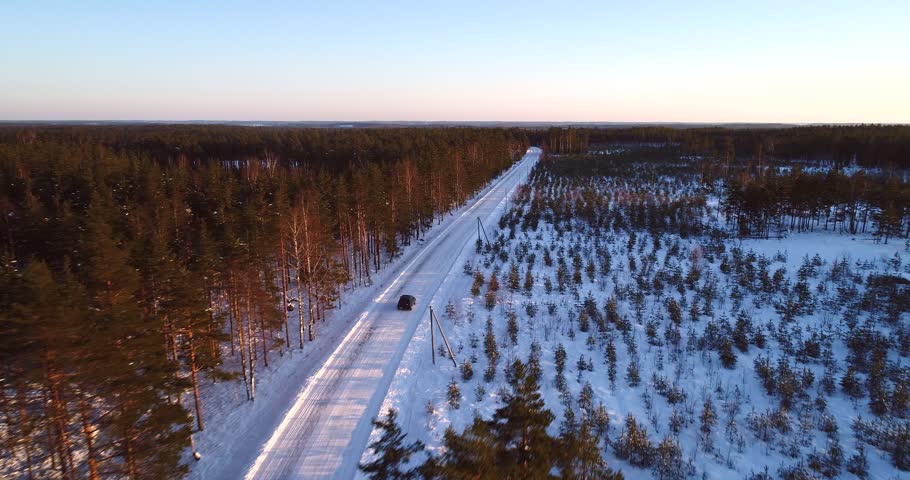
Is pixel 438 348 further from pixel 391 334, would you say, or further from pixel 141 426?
pixel 141 426

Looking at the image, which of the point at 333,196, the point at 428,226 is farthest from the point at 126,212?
the point at 428,226

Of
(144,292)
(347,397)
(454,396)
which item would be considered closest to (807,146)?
(454,396)

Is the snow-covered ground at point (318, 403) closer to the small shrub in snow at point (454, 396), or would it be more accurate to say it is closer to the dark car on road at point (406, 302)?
the dark car on road at point (406, 302)

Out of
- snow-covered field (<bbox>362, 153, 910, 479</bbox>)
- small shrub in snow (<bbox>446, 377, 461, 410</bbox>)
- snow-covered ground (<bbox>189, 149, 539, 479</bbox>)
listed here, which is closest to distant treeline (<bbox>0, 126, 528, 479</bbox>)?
snow-covered ground (<bbox>189, 149, 539, 479</bbox>)

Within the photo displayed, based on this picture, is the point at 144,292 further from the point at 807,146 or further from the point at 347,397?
the point at 807,146

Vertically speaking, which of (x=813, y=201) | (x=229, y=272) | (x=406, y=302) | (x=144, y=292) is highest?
(x=813, y=201)
